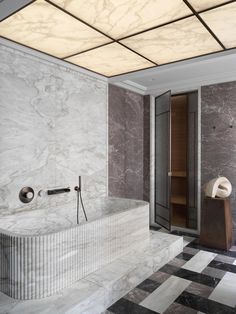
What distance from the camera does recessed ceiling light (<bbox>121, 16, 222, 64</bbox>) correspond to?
2.27m

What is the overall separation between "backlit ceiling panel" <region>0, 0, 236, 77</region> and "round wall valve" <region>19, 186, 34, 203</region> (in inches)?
58.6

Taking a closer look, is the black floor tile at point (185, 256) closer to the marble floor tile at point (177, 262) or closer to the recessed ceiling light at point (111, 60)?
the marble floor tile at point (177, 262)

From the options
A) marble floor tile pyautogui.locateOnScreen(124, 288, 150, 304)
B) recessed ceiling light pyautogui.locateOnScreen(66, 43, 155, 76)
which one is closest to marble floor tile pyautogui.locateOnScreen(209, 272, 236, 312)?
marble floor tile pyautogui.locateOnScreen(124, 288, 150, 304)

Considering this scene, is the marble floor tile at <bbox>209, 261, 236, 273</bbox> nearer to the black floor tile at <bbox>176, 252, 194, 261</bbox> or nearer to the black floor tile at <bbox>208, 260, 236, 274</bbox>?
the black floor tile at <bbox>208, 260, 236, 274</bbox>

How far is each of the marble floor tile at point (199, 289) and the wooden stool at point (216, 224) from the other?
3.56ft

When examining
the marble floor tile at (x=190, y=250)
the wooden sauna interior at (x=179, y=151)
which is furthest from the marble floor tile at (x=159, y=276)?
the wooden sauna interior at (x=179, y=151)

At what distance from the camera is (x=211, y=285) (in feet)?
8.38

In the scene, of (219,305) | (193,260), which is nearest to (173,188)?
(193,260)

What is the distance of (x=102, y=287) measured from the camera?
2166 millimetres

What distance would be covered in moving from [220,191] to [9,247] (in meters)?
2.68

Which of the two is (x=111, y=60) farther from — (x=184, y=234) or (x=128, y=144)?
(x=184, y=234)

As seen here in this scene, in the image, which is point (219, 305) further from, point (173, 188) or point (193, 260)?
point (173, 188)

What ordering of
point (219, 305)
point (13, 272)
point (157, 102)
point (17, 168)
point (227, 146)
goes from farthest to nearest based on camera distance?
point (157, 102)
point (227, 146)
point (17, 168)
point (219, 305)
point (13, 272)

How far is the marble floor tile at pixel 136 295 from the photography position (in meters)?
2.29
